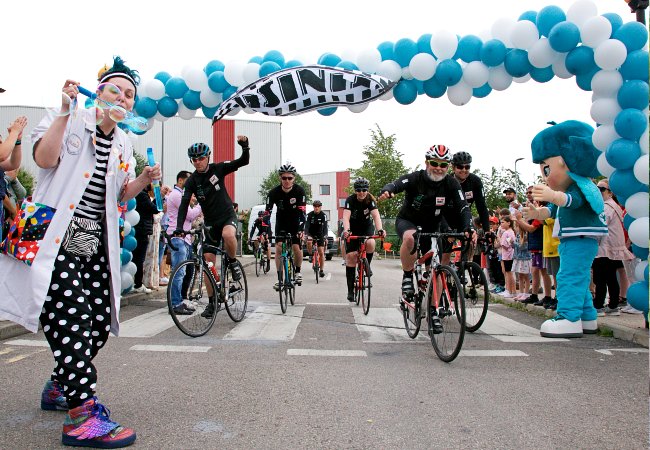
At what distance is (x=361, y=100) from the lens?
8922mm

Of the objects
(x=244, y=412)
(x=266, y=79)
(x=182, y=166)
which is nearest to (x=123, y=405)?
(x=244, y=412)

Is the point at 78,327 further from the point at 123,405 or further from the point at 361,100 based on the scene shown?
the point at 361,100

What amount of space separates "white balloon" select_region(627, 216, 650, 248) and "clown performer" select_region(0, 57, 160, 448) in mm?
5127

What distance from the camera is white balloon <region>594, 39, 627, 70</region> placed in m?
6.53

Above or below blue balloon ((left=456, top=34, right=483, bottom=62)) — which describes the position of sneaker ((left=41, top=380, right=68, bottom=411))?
below

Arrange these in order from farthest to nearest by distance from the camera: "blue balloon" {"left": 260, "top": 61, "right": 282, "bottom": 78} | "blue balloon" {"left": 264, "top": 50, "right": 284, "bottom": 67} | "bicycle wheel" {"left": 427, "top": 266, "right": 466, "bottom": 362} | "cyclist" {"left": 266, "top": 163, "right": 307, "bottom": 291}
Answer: "blue balloon" {"left": 264, "top": 50, "right": 284, "bottom": 67} < "blue balloon" {"left": 260, "top": 61, "right": 282, "bottom": 78} < "cyclist" {"left": 266, "top": 163, "right": 307, "bottom": 291} < "bicycle wheel" {"left": 427, "top": 266, "right": 466, "bottom": 362}

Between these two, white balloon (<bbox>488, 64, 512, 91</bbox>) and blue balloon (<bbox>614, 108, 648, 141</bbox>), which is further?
white balloon (<bbox>488, 64, 512, 91</bbox>)

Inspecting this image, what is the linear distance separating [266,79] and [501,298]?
18.9 feet

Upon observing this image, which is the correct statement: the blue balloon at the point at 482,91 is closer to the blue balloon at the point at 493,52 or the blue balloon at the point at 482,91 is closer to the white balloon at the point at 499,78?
the white balloon at the point at 499,78

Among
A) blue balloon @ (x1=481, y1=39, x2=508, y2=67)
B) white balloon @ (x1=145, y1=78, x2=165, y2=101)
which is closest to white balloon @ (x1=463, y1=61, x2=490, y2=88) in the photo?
blue balloon @ (x1=481, y1=39, x2=508, y2=67)

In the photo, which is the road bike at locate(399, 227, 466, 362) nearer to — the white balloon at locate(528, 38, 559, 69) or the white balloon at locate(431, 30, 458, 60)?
the white balloon at locate(528, 38, 559, 69)

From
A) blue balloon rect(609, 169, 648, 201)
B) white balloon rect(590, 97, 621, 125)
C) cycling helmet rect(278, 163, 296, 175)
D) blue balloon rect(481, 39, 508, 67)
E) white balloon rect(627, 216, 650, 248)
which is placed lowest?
white balloon rect(627, 216, 650, 248)

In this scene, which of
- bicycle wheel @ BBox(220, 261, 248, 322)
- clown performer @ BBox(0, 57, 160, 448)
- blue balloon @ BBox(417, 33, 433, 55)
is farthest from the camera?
blue balloon @ BBox(417, 33, 433, 55)

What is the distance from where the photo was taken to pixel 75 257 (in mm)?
2938
